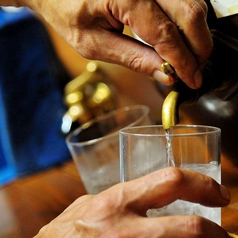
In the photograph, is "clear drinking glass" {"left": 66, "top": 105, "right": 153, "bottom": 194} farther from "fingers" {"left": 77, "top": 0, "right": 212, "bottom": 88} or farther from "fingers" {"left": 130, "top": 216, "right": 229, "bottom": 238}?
"fingers" {"left": 130, "top": 216, "right": 229, "bottom": 238}

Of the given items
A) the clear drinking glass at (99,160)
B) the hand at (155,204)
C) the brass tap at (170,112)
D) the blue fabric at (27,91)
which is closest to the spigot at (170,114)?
the brass tap at (170,112)

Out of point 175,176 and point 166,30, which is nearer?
point 175,176

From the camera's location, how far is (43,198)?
0.96 m

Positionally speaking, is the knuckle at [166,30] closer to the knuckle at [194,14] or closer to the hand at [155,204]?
the knuckle at [194,14]

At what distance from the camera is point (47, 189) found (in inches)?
39.8

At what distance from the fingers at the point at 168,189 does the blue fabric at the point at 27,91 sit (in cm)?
114

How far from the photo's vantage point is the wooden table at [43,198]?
2.45 ft

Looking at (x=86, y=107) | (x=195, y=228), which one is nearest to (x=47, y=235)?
(x=195, y=228)

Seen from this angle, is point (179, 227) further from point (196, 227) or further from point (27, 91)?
point (27, 91)

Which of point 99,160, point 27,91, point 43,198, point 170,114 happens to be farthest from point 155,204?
point 27,91

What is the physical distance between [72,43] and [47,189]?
0.38 m

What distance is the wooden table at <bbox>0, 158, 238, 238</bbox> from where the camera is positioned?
0.75 meters

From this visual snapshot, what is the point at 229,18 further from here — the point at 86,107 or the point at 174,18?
the point at 86,107

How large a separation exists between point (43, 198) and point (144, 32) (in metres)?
0.48
